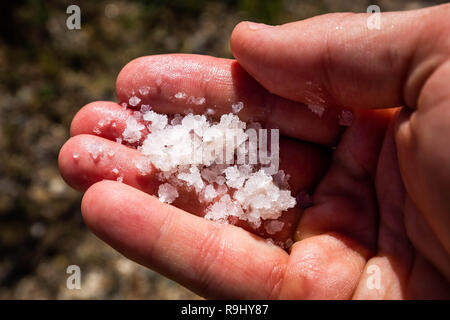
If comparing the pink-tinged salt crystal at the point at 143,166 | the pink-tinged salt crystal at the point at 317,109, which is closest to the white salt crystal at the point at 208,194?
the pink-tinged salt crystal at the point at 143,166

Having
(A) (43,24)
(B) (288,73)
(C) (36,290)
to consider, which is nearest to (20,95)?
(A) (43,24)

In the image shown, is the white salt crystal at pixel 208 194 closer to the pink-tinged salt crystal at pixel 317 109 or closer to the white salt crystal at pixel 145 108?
the white salt crystal at pixel 145 108

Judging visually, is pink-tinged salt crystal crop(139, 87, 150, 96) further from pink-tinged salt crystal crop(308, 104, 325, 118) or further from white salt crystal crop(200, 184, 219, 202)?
pink-tinged salt crystal crop(308, 104, 325, 118)

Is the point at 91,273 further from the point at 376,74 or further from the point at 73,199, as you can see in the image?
the point at 376,74
